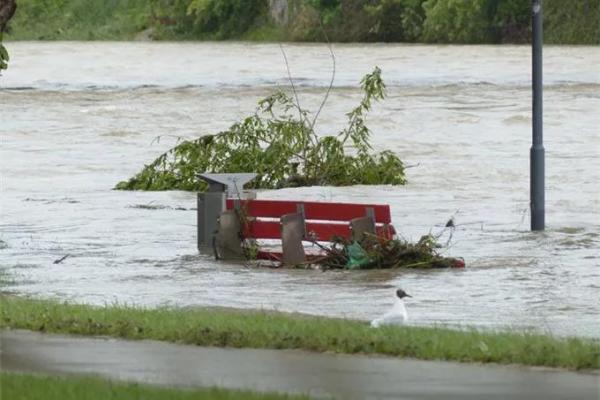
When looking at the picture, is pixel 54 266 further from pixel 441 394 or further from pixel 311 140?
pixel 441 394

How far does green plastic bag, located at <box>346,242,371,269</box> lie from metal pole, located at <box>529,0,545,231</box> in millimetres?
3702

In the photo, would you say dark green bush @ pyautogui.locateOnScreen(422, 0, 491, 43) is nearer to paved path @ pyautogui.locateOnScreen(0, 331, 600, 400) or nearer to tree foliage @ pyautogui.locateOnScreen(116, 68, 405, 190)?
tree foliage @ pyautogui.locateOnScreen(116, 68, 405, 190)

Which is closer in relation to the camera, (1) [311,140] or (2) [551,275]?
(2) [551,275]

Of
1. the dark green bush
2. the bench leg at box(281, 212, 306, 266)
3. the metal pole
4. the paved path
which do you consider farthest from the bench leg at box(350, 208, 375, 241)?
the dark green bush

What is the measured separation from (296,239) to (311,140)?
9.59 m

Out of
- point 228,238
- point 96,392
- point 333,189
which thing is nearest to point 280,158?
point 333,189

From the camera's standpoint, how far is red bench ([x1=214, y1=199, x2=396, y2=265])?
19.4 m

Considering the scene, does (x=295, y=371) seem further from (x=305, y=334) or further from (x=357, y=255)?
(x=357, y=255)

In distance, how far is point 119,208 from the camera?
28219 millimetres

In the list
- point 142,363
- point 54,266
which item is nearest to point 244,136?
point 54,266

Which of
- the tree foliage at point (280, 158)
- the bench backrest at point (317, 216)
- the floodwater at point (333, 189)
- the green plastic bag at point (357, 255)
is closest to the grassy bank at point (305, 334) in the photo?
the floodwater at point (333, 189)

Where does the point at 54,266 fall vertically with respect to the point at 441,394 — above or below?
below

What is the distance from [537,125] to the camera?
2206 cm

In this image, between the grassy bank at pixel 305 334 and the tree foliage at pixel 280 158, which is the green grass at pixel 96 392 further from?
the tree foliage at pixel 280 158
